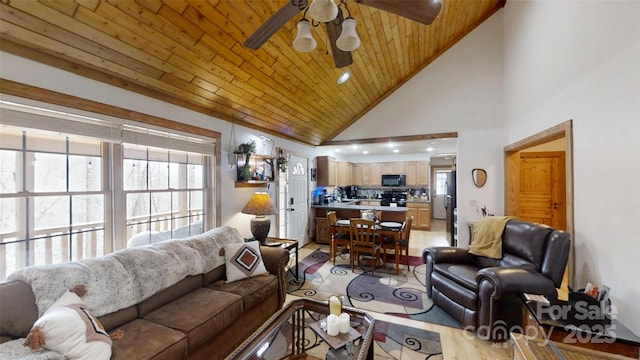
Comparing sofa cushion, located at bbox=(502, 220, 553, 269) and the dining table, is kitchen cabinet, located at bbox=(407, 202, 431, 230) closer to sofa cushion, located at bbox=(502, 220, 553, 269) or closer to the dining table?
the dining table

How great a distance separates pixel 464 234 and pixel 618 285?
270 cm

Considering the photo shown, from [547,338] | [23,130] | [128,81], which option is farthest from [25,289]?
[547,338]

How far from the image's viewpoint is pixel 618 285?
1805 millimetres

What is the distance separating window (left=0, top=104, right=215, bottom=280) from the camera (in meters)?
1.72

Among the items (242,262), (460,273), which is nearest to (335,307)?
(242,262)

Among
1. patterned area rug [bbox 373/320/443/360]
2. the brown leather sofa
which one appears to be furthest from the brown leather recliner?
the brown leather sofa

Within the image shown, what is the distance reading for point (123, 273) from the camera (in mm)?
1875

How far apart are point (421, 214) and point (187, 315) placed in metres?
7.00

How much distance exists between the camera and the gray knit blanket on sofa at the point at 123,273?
5.01 ft

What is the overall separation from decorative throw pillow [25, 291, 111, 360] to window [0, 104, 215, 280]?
706mm

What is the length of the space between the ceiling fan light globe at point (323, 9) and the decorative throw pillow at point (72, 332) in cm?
218

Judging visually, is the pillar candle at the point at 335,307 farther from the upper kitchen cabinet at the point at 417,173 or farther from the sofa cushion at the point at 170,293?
the upper kitchen cabinet at the point at 417,173

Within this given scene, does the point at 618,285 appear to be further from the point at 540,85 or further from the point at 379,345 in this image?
the point at 540,85

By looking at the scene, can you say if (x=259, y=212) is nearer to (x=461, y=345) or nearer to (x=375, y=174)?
(x=461, y=345)
